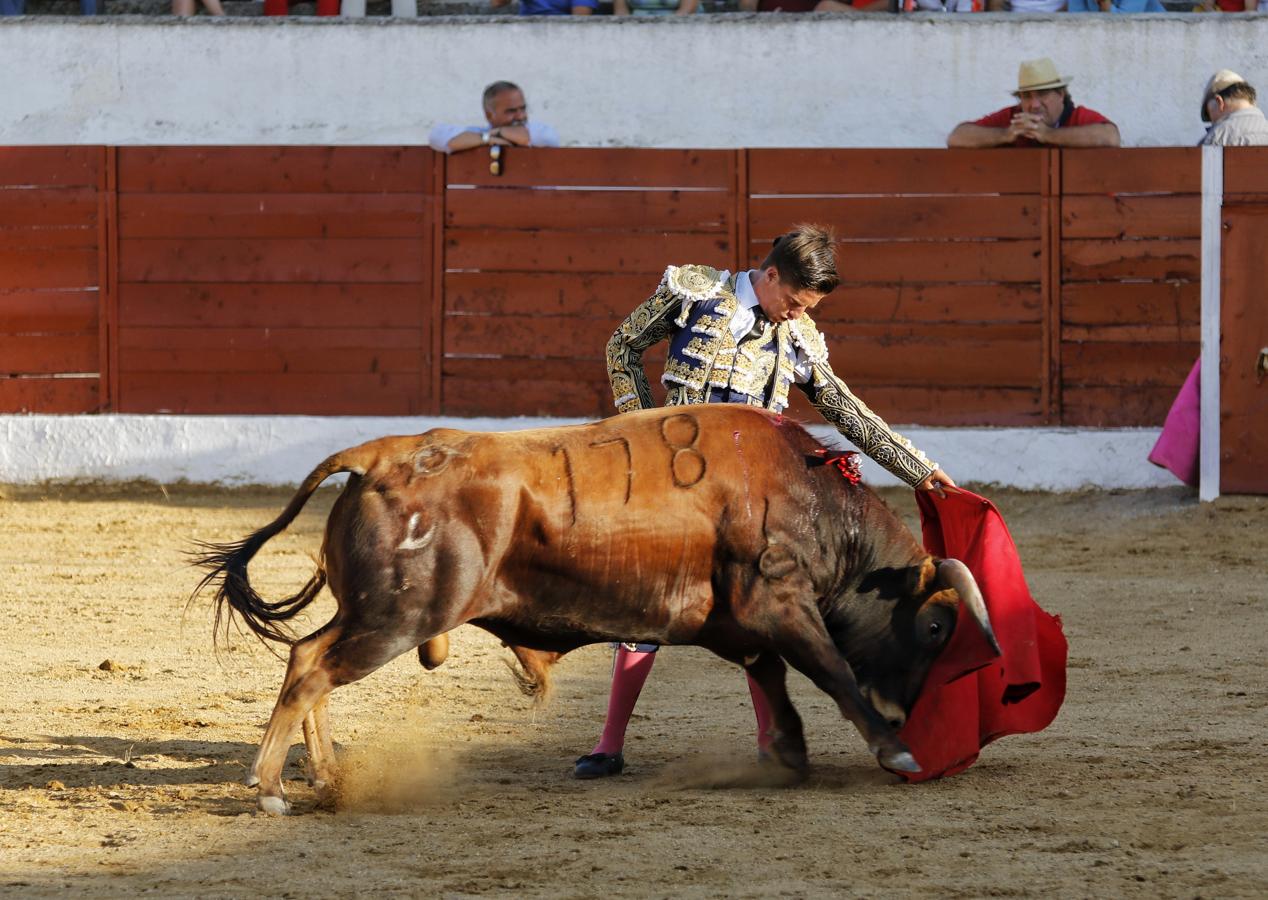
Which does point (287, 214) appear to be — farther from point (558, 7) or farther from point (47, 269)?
point (558, 7)

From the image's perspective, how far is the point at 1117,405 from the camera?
823cm

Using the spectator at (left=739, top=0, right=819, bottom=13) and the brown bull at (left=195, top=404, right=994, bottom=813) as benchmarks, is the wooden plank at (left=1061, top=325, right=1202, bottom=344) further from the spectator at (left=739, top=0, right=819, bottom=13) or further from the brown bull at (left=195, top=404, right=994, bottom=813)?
the brown bull at (left=195, top=404, right=994, bottom=813)

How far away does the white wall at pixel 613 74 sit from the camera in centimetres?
902

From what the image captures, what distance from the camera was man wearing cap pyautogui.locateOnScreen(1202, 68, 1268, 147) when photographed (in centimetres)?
751

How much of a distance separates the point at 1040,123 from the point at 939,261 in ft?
2.38

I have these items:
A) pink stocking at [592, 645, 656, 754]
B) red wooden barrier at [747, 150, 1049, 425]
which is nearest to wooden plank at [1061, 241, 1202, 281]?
red wooden barrier at [747, 150, 1049, 425]

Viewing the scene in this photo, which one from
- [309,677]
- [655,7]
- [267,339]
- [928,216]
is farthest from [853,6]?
[309,677]

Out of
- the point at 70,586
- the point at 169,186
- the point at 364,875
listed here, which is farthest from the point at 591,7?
the point at 364,875

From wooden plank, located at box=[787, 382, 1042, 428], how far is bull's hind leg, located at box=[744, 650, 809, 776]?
4571mm

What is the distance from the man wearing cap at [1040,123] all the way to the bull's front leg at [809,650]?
489cm

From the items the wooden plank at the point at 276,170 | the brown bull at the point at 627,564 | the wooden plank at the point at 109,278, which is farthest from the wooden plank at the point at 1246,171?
the wooden plank at the point at 109,278

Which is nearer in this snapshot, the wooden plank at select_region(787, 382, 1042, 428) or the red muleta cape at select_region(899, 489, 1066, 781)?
the red muleta cape at select_region(899, 489, 1066, 781)

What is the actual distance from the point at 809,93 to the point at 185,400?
3.29m

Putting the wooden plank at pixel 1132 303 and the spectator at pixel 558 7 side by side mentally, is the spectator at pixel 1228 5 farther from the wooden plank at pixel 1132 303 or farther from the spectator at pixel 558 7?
the spectator at pixel 558 7
